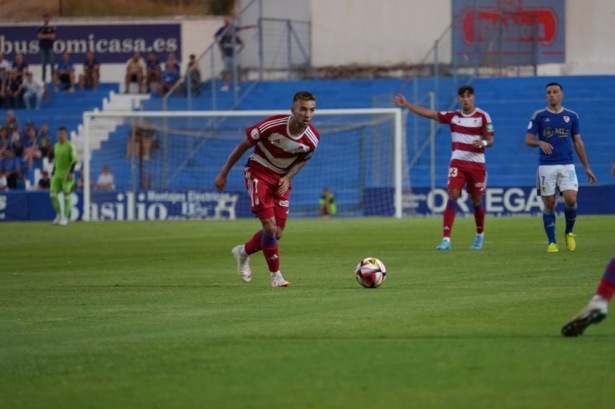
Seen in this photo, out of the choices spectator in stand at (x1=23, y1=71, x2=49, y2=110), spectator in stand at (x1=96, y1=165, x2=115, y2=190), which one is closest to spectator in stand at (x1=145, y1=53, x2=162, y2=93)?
spectator in stand at (x1=23, y1=71, x2=49, y2=110)

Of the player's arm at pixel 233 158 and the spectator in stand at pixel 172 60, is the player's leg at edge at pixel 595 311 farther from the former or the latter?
the spectator in stand at pixel 172 60

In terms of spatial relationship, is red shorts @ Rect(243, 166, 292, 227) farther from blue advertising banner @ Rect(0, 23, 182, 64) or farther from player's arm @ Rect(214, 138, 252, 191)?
blue advertising banner @ Rect(0, 23, 182, 64)

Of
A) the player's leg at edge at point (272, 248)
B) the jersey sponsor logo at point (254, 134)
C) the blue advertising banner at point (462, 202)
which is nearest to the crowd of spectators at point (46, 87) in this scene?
the blue advertising banner at point (462, 202)

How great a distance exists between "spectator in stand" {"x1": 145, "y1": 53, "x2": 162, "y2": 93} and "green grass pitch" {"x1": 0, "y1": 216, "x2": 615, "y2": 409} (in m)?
24.4

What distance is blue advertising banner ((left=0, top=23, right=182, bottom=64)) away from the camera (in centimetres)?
4319

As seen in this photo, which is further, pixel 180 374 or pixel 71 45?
pixel 71 45

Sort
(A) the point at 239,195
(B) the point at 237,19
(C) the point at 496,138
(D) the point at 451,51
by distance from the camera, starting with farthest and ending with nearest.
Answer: (B) the point at 237,19, (D) the point at 451,51, (C) the point at 496,138, (A) the point at 239,195

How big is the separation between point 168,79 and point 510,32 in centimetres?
1109

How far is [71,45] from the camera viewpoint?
43781mm

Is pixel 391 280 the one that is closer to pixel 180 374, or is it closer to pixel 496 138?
pixel 180 374

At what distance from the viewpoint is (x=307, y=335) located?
26.0 ft

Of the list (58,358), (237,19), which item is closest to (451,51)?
(237,19)

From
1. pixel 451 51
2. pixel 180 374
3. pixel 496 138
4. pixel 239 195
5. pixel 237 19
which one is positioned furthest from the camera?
pixel 237 19

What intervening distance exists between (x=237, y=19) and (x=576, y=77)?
1173 centimetres
